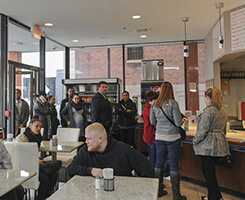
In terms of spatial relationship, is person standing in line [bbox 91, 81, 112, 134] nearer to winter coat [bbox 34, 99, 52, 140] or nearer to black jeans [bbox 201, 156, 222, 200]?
winter coat [bbox 34, 99, 52, 140]

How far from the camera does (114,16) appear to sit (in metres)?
4.98

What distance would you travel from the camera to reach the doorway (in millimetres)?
5184

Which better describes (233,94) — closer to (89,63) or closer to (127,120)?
(127,120)

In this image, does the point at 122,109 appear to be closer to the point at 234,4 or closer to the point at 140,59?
the point at 140,59

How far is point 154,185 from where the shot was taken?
177 centimetres

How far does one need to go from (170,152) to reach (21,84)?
3.97m

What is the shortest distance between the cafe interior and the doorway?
0.02 metres

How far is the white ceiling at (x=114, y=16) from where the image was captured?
4336mm

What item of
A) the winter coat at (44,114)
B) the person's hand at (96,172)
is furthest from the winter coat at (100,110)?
the person's hand at (96,172)

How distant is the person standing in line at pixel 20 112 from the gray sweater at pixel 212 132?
3.97 metres

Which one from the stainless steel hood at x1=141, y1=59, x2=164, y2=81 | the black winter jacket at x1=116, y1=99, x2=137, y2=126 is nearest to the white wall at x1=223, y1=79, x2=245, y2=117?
the stainless steel hood at x1=141, y1=59, x2=164, y2=81

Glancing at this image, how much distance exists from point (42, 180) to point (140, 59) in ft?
16.9

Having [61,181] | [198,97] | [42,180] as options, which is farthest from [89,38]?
[42,180]

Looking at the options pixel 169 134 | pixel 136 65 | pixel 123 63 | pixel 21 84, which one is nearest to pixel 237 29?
pixel 169 134
